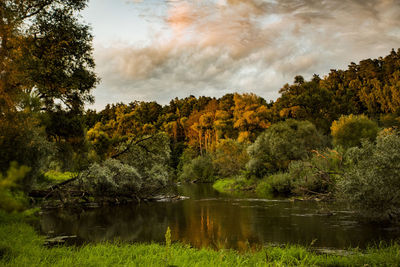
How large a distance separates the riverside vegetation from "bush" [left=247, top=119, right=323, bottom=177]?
12cm

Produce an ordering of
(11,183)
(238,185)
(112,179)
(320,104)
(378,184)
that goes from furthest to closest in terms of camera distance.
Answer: (320,104), (238,185), (112,179), (378,184), (11,183)

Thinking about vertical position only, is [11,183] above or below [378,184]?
above

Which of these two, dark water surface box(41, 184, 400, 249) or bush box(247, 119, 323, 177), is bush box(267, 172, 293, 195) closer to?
bush box(247, 119, 323, 177)

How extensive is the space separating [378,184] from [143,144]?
1577 cm

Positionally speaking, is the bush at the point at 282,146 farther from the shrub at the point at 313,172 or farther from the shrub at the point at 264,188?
the shrub at the point at 313,172

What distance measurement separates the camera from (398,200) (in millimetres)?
14664

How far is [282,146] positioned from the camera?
36.0 m

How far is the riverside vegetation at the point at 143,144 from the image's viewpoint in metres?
9.85

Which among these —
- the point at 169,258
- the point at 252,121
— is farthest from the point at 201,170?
the point at 169,258

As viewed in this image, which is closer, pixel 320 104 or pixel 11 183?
pixel 11 183

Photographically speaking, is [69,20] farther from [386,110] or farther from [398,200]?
[386,110]

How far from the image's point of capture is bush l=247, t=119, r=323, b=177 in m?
35.8

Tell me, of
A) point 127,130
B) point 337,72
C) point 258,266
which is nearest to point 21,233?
point 258,266

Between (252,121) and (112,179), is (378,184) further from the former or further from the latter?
(252,121)
